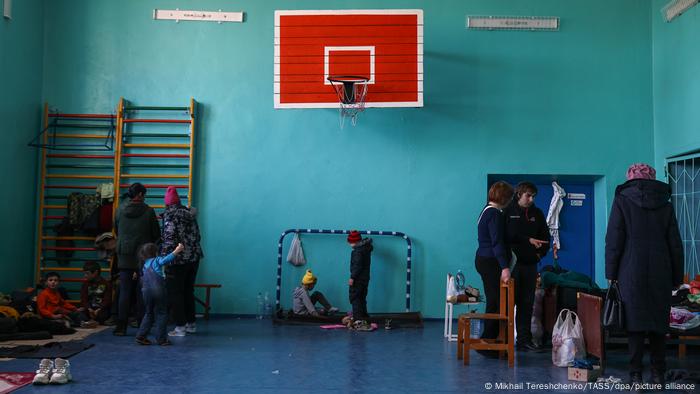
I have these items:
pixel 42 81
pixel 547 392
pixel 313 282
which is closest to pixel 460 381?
pixel 547 392

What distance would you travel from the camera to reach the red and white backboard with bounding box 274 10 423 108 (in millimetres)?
7762

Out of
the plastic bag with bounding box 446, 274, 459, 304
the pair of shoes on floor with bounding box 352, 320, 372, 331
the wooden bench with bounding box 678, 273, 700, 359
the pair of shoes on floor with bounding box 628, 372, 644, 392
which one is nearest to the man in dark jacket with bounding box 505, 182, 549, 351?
the plastic bag with bounding box 446, 274, 459, 304

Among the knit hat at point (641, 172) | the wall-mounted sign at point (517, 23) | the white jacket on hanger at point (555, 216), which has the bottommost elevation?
the white jacket on hanger at point (555, 216)

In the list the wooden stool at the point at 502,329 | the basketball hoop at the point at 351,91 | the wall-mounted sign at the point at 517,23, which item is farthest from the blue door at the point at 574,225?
the wooden stool at the point at 502,329

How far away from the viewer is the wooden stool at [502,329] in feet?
17.6

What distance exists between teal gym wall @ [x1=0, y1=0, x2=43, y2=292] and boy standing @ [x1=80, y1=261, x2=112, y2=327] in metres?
0.86

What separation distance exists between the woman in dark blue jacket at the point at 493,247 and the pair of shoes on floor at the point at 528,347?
2.10 ft

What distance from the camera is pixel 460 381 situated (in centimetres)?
480

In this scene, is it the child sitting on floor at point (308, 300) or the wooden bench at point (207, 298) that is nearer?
the child sitting on floor at point (308, 300)

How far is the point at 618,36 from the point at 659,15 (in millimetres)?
498

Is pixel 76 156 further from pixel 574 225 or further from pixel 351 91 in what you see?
pixel 574 225

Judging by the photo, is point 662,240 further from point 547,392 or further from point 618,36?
point 618,36

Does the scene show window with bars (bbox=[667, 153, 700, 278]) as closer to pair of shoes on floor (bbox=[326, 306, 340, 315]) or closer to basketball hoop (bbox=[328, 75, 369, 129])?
basketball hoop (bbox=[328, 75, 369, 129])

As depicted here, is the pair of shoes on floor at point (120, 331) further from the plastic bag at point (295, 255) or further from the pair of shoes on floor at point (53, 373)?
the plastic bag at point (295, 255)
